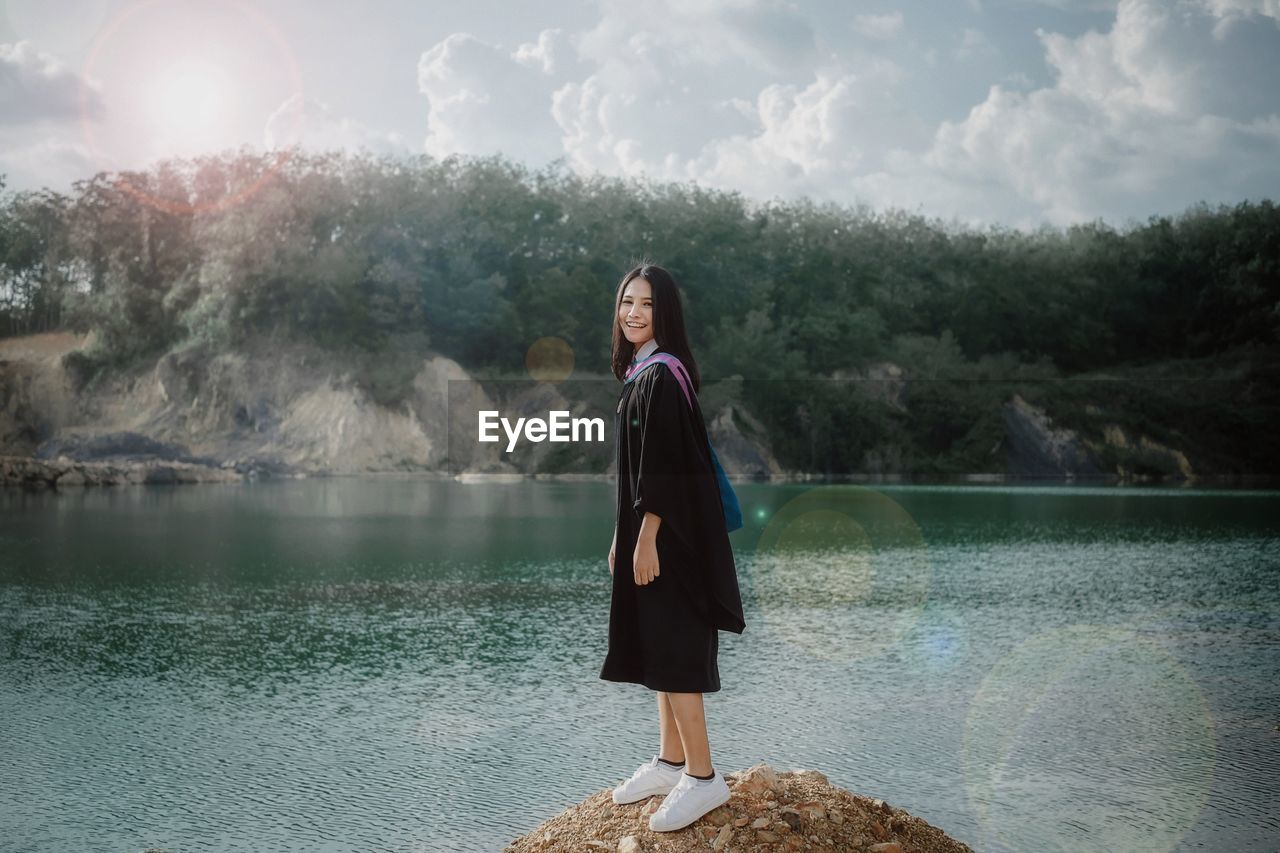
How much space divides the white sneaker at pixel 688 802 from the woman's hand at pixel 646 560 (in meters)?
0.64

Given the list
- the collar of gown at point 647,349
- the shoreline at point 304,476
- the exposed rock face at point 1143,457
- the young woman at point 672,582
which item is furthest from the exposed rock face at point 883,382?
the young woman at point 672,582

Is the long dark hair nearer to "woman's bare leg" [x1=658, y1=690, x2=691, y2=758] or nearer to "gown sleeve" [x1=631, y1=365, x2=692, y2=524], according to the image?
"gown sleeve" [x1=631, y1=365, x2=692, y2=524]

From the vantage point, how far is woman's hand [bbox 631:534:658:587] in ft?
12.6

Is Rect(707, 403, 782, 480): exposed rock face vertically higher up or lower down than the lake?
higher up

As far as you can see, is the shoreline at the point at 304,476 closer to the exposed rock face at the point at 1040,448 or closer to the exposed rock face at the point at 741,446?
the exposed rock face at the point at 1040,448

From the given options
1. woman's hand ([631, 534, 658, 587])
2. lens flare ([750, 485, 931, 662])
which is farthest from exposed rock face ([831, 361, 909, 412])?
woman's hand ([631, 534, 658, 587])

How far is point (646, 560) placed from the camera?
12.5 feet

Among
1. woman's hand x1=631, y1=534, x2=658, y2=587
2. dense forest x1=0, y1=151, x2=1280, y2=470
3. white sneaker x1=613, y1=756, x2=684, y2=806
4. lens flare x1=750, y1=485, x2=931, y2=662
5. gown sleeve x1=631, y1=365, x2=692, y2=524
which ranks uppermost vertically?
dense forest x1=0, y1=151, x2=1280, y2=470

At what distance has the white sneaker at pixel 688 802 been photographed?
147 inches

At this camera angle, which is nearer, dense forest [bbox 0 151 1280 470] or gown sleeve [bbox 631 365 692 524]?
gown sleeve [bbox 631 365 692 524]

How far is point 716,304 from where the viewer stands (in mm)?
51094

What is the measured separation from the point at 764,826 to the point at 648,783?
46cm

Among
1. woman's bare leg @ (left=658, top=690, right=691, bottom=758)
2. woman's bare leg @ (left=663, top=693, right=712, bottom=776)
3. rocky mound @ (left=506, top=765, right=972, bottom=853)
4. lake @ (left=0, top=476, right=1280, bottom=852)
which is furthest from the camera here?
lake @ (left=0, top=476, right=1280, bottom=852)

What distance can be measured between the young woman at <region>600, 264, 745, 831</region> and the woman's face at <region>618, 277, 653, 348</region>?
117 millimetres
